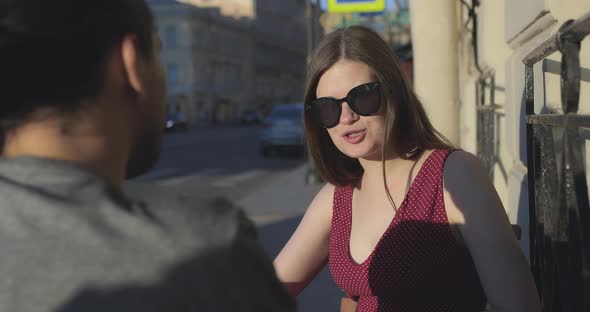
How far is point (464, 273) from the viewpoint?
1.85 m

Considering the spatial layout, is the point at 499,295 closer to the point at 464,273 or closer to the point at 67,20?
the point at 464,273

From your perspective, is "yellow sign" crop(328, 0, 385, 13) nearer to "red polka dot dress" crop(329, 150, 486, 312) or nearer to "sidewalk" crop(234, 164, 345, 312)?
"sidewalk" crop(234, 164, 345, 312)

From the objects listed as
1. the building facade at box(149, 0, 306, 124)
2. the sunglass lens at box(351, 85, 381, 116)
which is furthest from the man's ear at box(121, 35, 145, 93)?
the building facade at box(149, 0, 306, 124)

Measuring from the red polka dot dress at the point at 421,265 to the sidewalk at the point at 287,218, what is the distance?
0.29 m

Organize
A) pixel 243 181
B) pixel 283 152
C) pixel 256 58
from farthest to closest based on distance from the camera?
1. pixel 256 58
2. pixel 283 152
3. pixel 243 181

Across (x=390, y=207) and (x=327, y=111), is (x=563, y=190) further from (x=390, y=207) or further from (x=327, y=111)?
(x=327, y=111)

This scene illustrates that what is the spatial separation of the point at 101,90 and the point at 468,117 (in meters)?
5.87

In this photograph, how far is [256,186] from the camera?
12672 millimetres

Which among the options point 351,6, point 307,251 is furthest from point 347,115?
point 351,6

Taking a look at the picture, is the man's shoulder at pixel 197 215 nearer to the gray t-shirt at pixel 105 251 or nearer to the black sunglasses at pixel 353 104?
the gray t-shirt at pixel 105 251

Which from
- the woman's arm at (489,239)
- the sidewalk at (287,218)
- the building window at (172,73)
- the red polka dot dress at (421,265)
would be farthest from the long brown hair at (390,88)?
the building window at (172,73)

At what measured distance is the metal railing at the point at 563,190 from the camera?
1.31m

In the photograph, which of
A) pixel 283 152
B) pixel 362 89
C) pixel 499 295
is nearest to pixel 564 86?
pixel 499 295

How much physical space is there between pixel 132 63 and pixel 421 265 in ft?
3.75
